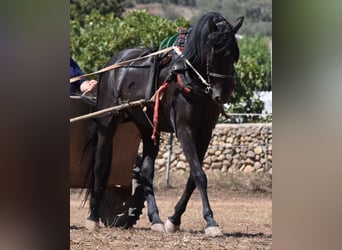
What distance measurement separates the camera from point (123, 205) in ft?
24.9

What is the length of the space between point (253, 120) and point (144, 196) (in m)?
5.38

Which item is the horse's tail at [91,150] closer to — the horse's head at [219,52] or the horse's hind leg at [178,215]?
the horse's hind leg at [178,215]

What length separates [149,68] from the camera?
6.83 metres

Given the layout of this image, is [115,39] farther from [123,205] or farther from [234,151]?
[123,205]

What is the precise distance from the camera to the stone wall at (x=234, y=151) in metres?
11.4

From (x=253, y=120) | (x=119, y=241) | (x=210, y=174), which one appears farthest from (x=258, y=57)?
(x=119, y=241)

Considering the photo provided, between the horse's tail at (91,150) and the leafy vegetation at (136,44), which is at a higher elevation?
the leafy vegetation at (136,44)

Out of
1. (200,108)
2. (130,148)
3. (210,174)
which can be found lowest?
(210,174)

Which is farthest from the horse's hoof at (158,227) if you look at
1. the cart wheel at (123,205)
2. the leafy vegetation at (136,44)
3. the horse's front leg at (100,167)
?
the leafy vegetation at (136,44)

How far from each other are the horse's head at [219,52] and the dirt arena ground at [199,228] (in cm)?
100

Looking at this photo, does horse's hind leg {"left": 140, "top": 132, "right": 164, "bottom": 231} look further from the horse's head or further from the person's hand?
the horse's head

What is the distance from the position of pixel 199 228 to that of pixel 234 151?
450cm
